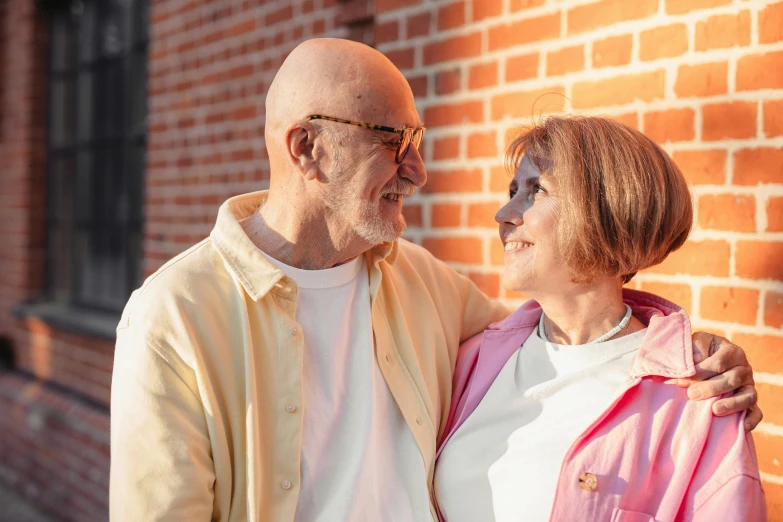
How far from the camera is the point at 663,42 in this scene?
2211 mm

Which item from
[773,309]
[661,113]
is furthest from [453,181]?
[773,309]

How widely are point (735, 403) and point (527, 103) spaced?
1.24 metres

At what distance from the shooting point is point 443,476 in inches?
81.0

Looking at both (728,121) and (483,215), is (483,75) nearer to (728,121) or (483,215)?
(483,215)

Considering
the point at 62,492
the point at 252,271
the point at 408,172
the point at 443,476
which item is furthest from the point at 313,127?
the point at 62,492

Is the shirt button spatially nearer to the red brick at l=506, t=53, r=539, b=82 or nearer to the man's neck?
the man's neck

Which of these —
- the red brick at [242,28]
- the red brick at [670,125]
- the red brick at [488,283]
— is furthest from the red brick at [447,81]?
the red brick at [242,28]

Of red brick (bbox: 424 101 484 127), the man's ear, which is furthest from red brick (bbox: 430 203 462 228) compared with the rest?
the man's ear

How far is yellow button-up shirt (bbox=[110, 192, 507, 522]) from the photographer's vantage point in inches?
69.7

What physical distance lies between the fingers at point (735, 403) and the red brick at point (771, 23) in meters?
0.90

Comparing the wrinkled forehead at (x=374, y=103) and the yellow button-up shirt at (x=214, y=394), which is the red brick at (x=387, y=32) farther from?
the yellow button-up shirt at (x=214, y=394)

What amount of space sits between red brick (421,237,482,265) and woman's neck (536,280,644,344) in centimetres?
73

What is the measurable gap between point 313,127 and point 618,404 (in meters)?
1.03

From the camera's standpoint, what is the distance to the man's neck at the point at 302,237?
2.09 meters
